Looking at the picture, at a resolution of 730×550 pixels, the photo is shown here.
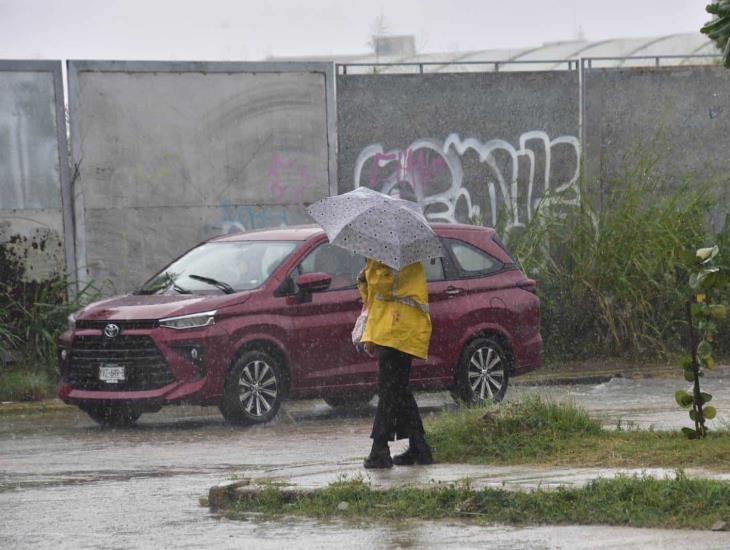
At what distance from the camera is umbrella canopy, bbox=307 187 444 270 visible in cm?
955

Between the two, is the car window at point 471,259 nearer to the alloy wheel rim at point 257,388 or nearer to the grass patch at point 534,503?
the alloy wheel rim at point 257,388

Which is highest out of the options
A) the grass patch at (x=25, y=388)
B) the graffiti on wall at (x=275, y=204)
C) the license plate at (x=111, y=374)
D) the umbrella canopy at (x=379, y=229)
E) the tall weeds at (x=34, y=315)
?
the graffiti on wall at (x=275, y=204)

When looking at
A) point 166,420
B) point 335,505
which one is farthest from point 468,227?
point 335,505

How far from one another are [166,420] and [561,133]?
8.28m

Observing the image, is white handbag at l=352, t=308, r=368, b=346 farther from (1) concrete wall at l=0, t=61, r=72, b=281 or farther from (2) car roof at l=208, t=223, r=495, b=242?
(1) concrete wall at l=0, t=61, r=72, b=281

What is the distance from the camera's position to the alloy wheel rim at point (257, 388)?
1352cm

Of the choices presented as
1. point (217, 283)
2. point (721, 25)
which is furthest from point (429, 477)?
point (217, 283)

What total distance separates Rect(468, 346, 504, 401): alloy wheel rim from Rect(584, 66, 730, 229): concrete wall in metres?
6.24

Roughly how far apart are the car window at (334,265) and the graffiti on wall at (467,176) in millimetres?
5673

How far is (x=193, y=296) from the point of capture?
13.7 meters

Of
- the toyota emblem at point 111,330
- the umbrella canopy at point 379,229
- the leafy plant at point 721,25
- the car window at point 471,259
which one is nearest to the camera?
the leafy plant at point 721,25

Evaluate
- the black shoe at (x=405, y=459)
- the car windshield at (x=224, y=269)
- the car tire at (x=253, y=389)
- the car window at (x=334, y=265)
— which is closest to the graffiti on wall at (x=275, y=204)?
the car windshield at (x=224, y=269)

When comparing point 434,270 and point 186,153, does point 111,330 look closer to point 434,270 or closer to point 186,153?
point 434,270

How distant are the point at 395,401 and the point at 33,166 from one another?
31.7 feet
